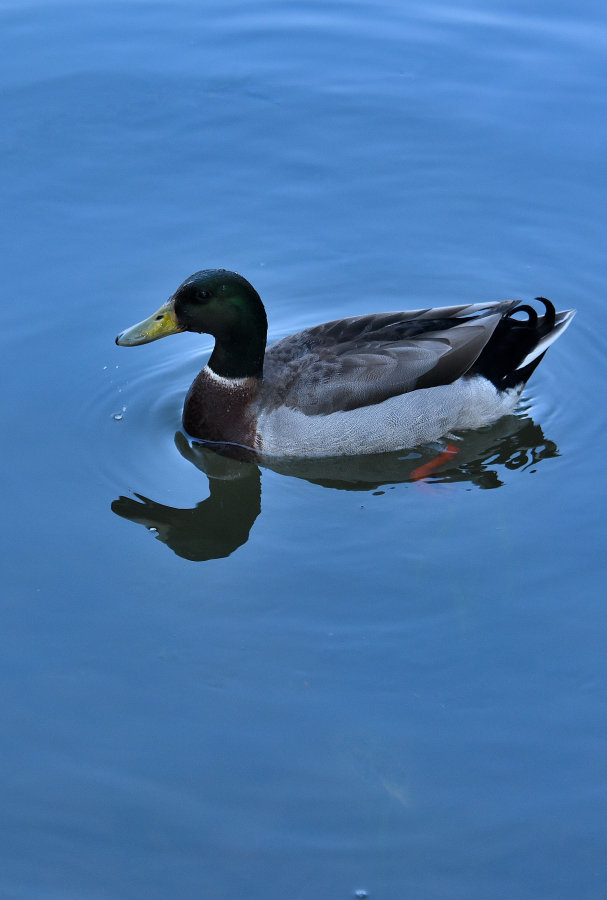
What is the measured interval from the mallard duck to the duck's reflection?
0.29 feet

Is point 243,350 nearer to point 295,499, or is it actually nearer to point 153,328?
point 153,328

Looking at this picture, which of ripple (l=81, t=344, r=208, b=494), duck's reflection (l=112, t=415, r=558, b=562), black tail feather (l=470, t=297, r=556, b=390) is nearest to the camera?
duck's reflection (l=112, t=415, r=558, b=562)

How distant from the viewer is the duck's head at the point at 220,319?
22.4 ft

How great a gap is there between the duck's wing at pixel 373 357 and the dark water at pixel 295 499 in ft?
1.50

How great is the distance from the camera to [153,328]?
22.7ft

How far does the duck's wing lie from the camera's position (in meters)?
6.83

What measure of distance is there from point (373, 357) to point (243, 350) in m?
0.77

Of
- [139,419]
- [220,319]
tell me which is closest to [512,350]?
[220,319]

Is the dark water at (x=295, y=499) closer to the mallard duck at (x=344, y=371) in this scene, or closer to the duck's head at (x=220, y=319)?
the mallard duck at (x=344, y=371)

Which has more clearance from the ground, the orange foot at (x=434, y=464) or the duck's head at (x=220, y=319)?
the duck's head at (x=220, y=319)

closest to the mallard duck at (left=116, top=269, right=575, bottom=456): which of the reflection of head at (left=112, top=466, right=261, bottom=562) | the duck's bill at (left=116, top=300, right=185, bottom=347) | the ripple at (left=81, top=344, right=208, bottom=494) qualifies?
the duck's bill at (left=116, top=300, right=185, bottom=347)

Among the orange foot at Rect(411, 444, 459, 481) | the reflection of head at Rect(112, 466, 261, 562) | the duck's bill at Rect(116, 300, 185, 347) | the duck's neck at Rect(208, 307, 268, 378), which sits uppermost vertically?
the duck's bill at Rect(116, 300, 185, 347)

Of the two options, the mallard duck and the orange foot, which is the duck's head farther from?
the orange foot

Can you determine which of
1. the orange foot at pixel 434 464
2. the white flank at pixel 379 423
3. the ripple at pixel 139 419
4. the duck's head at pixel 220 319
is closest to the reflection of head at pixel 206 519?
the ripple at pixel 139 419
